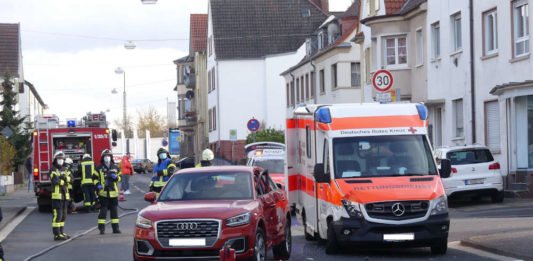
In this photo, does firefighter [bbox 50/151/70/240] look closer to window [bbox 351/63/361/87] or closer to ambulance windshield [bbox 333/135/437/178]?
ambulance windshield [bbox 333/135/437/178]

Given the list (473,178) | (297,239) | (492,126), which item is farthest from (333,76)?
(297,239)

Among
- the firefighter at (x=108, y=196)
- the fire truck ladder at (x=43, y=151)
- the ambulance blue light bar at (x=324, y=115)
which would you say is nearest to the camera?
the ambulance blue light bar at (x=324, y=115)

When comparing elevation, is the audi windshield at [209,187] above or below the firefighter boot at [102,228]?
above

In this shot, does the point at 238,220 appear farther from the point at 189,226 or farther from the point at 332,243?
the point at 332,243

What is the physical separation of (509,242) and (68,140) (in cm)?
1972

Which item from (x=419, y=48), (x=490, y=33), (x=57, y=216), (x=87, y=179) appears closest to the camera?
(x=57, y=216)

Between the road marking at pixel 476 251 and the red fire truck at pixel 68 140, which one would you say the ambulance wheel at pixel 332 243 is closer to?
the road marking at pixel 476 251

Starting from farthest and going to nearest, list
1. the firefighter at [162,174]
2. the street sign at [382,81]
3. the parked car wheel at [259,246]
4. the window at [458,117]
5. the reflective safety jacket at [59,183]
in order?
the window at [458,117]
the street sign at [382,81]
the firefighter at [162,174]
the reflective safety jacket at [59,183]
the parked car wheel at [259,246]

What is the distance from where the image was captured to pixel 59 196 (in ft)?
69.8

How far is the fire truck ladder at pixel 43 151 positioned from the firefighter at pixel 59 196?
10028mm

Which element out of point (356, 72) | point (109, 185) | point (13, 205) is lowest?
point (13, 205)

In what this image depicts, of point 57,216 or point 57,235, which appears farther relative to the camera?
point 57,235

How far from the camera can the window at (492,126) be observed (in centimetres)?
3109

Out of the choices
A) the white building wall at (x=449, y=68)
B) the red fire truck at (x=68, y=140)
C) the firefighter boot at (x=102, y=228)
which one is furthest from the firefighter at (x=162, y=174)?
the white building wall at (x=449, y=68)
